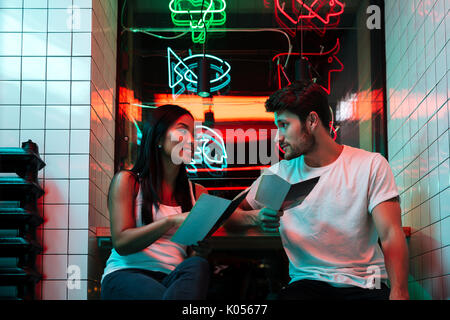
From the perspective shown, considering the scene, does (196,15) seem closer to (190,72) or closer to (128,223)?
(190,72)

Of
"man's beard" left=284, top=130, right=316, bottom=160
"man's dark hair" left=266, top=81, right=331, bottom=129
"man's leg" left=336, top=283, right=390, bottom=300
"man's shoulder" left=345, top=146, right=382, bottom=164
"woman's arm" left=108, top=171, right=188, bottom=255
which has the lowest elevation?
"man's leg" left=336, top=283, right=390, bottom=300

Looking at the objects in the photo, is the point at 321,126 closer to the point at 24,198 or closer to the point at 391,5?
the point at 24,198

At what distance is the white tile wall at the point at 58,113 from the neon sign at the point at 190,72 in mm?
799

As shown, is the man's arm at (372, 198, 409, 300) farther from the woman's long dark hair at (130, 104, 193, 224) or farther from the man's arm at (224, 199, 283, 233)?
the woman's long dark hair at (130, 104, 193, 224)

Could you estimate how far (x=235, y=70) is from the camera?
4.20 meters

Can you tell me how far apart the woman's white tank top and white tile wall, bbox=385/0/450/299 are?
4.30 ft

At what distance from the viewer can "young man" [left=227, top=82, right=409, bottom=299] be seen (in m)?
2.32

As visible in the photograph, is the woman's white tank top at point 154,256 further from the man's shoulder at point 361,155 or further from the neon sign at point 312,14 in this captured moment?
the neon sign at point 312,14

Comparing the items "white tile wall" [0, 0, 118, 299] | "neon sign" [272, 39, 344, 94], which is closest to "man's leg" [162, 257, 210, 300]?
"white tile wall" [0, 0, 118, 299]

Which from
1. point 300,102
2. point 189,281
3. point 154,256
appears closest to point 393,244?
point 300,102

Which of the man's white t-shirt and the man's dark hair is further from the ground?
the man's dark hair

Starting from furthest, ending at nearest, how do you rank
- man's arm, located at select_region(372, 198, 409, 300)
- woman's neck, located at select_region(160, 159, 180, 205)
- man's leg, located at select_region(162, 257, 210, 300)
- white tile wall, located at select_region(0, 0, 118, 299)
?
white tile wall, located at select_region(0, 0, 118, 299) → woman's neck, located at select_region(160, 159, 180, 205) → man's arm, located at select_region(372, 198, 409, 300) → man's leg, located at select_region(162, 257, 210, 300)

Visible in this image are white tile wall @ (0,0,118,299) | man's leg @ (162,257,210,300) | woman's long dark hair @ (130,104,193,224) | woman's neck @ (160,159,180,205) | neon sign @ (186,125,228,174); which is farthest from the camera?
neon sign @ (186,125,228,174)

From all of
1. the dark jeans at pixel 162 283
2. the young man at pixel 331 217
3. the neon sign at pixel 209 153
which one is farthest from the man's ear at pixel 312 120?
the neon sign at pixel 209 153
